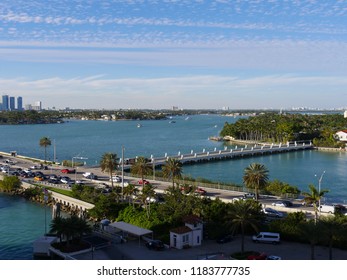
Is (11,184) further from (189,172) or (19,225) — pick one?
(189,172)

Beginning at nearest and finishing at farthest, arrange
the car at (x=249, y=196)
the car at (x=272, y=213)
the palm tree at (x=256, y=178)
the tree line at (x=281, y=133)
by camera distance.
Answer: the car at (x=272, y=213) < the palm tree at (x=256, y=178) < the car at (x=249, y=196) < the tree line at (x=281, y=133)

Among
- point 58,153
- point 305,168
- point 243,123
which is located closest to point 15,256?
point 305,168

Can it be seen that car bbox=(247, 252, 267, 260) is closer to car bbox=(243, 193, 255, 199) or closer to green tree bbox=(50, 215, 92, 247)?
green tree bbox=(50, 215, 92, 247)

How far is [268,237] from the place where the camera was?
27.4 m

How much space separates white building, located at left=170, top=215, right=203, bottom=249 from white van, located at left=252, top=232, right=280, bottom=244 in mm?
3728

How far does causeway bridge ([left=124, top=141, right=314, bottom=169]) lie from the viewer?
73306 millimetres

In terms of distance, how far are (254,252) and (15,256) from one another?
15.7m

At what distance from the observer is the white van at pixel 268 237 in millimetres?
27250

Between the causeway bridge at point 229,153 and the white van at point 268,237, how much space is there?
38.7m

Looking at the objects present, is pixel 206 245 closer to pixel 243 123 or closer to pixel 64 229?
pixel 64 229

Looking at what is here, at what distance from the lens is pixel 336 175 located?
203 ft

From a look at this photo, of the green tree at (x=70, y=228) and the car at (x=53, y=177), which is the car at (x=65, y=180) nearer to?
the car at (x=53, y=177)

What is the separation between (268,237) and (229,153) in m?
55.4

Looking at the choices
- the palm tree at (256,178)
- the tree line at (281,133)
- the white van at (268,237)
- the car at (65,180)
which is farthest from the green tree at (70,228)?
the tree line at (281,133)
